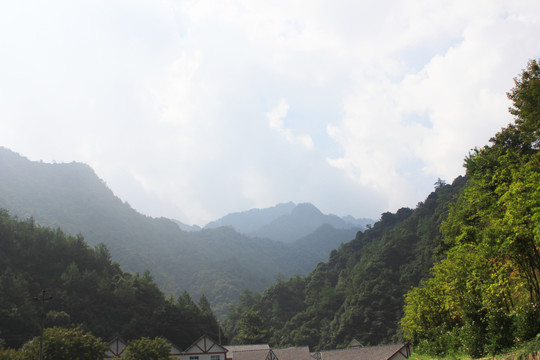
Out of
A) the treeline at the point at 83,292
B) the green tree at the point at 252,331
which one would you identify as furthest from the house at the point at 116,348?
the green tree at the point at 252,331

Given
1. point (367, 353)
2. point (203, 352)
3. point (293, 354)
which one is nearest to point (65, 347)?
point (203, 352)

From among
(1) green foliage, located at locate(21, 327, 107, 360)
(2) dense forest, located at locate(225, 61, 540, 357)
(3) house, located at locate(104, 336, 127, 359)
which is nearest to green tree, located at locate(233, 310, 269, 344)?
(2) dense forest, located at locate(225, 61, 540, 357)

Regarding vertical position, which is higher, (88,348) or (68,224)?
(68,224)

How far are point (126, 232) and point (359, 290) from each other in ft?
328

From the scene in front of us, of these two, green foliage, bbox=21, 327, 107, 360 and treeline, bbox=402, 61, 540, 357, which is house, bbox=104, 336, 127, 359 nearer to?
green foliage, bbox=21, 327, 107, 360

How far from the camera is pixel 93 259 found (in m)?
82.2

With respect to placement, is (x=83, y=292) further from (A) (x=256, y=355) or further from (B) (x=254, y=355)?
(A) (x=256, y=355)

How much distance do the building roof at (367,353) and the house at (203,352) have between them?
12412 mm

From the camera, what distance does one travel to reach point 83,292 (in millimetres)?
72750

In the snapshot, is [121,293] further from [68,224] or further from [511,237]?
[68,224]

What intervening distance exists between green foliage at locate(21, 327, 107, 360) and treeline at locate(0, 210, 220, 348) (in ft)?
105

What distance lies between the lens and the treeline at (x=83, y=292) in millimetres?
66062

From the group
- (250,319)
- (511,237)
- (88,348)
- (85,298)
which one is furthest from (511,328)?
(250,319)

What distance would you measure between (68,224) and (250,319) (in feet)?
292
